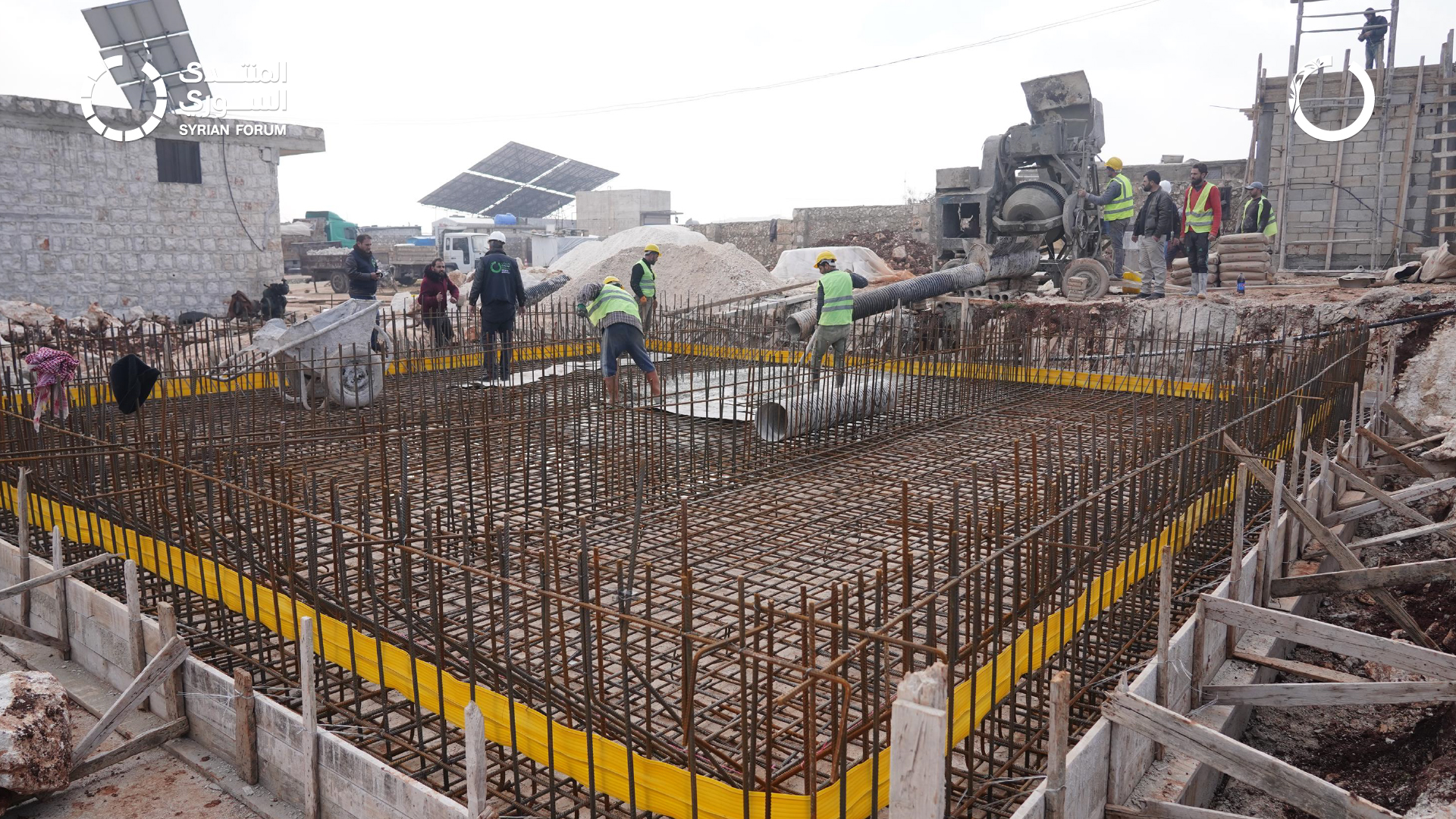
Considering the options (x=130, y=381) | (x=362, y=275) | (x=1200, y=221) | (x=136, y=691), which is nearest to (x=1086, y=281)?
(x=1200, y=221)

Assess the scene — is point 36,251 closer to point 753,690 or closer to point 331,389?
point 331,389

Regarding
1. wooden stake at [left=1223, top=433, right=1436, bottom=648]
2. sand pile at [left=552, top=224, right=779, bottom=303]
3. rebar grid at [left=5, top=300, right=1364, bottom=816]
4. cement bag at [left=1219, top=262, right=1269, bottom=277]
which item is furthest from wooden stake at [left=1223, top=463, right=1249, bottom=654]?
sand pile at [left=552, top=224, right=779, bottom=303]

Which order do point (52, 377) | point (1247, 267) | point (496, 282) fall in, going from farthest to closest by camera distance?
point (1247, 267)
point (496, 282)
point (52, 377)

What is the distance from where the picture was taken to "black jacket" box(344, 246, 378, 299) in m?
9.45

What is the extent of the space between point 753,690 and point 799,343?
8.33 meters

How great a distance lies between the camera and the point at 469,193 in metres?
44.7

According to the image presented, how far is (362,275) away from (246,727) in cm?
684

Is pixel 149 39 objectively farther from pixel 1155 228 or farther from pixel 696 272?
pixel 1155 228

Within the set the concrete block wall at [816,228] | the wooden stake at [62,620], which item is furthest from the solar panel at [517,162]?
the wooden stake at [62,620]

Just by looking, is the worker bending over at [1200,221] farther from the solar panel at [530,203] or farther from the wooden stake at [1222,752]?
the solar panel at [530,203]

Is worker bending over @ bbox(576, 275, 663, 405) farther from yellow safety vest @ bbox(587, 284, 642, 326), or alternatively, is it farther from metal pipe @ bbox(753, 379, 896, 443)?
metal pipe @ bbox(753, 379, 896, 443)

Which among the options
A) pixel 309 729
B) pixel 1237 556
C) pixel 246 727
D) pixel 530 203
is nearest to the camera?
pixel 309 729

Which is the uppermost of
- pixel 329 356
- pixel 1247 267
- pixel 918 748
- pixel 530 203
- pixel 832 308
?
pixel 530 203

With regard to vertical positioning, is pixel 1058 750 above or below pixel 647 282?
below
